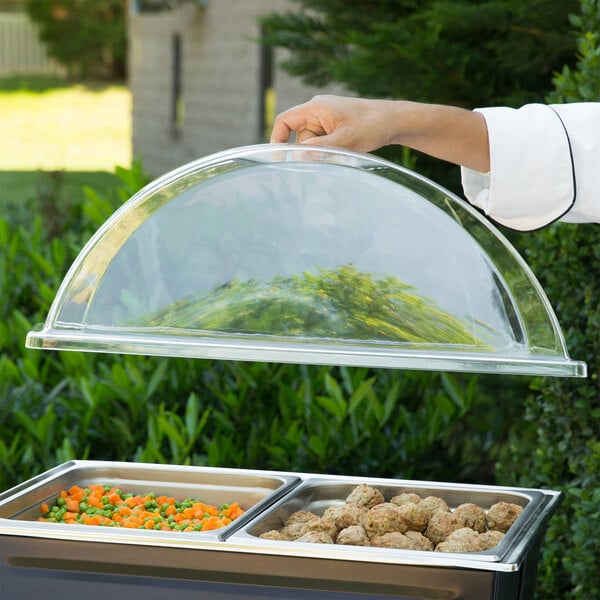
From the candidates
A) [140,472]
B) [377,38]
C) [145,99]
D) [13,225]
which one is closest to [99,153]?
[145,99]

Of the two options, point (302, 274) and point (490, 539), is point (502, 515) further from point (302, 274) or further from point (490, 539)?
point (302, 274)

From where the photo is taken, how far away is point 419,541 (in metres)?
2.10

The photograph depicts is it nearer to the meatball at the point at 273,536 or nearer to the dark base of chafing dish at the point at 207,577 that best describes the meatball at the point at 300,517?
the meatball at the point at 273,536

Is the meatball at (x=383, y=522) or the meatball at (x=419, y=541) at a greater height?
the meatball at (x=383, y=522)

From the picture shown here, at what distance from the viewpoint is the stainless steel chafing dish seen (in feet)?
6.29

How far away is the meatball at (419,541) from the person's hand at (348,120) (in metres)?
0.79

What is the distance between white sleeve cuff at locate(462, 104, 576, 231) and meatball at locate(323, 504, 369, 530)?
2.32ft

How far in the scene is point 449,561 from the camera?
1.88 m

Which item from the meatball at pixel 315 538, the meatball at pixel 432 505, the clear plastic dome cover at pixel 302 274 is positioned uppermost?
the clear plastic dome cover at pixel 302 274

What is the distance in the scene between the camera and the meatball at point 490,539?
2.05 meters

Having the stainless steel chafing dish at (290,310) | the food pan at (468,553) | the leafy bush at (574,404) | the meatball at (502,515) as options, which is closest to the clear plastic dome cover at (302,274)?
the stainless steel chafing dish at (290,310)

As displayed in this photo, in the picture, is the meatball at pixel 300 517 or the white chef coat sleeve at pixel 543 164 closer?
the white chef coat sleeve at pixel 543 164

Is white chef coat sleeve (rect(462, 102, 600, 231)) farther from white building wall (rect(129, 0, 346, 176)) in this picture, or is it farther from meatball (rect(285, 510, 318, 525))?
white building wall (rect(129, 0, 346, 176))

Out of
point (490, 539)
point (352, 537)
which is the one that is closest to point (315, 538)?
point (352, 537)
